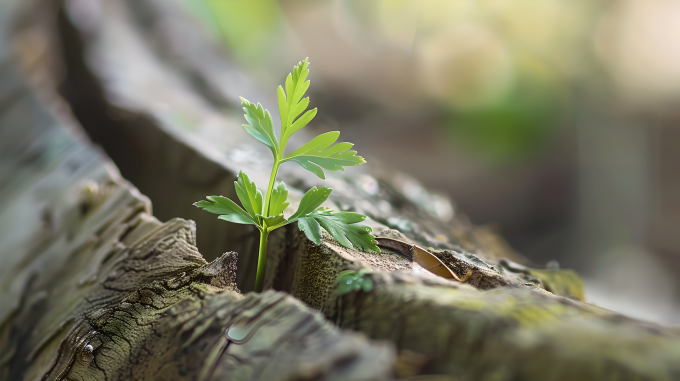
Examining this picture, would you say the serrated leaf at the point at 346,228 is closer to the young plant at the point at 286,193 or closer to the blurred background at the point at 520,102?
the young plant at the point at 286,193

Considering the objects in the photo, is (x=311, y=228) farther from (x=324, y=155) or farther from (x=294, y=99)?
(x=294, y=99)

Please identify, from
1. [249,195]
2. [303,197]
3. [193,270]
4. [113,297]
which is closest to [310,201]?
[303,197]

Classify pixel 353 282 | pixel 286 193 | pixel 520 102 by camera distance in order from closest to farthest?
pixel 353 282 < pixel 286 193 < pixel 520 102

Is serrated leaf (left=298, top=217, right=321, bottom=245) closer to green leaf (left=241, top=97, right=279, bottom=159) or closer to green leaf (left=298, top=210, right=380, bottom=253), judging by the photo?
green leaf (left=298, top=210, right=380, bottom=253)

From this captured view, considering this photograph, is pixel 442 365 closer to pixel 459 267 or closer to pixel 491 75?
pixel 459 267

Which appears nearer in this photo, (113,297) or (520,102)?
(113,297)

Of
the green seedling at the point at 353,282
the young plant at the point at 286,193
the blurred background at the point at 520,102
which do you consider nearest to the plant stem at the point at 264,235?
the young plant at the point at 286,193

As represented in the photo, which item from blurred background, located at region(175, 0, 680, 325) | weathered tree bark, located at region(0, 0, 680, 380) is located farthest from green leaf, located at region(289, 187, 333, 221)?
blurred background, located at region(175, 0, 680, 325)
